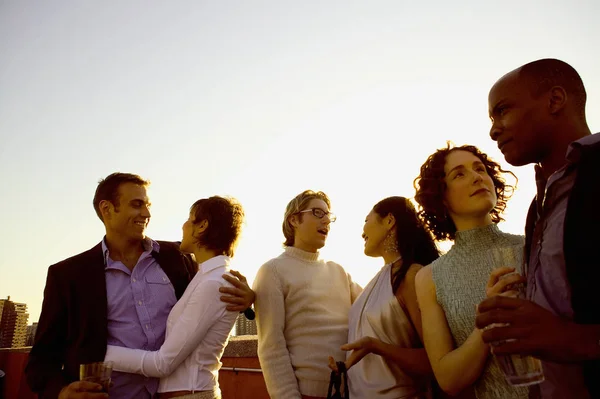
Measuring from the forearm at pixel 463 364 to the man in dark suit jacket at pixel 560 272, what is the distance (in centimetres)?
37

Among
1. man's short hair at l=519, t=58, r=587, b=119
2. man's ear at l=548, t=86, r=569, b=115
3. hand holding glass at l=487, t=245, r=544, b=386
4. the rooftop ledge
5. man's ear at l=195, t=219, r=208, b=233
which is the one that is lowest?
the rooftop ledge

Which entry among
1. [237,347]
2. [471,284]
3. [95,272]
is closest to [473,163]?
[471,284]

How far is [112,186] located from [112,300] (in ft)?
3.18

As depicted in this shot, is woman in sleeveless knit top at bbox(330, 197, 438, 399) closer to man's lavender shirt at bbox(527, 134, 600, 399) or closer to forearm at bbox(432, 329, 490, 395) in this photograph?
forearm at bbox(432, 329, 490, 395)

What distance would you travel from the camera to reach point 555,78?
169 centimetres

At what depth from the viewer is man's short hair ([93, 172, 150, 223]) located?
11.5ft

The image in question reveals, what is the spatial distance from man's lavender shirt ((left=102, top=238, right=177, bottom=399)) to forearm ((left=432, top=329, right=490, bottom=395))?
182cm

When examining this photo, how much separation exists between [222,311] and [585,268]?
2.16 meters

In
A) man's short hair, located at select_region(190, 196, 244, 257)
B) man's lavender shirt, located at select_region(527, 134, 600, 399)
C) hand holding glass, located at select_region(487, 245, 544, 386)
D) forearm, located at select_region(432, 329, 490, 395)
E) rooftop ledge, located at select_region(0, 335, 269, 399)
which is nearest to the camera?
man's lavender shirt, located at select_region(527, 134, 600, 399)

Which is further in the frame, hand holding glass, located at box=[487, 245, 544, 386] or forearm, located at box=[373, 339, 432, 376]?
forearm, located at box=[373, 339, 432, 376]

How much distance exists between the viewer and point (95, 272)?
10.1 feet

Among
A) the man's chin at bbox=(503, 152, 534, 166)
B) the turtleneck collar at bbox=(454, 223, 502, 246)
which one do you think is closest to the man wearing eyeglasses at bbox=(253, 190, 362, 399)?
the turtleneck collar at bbox=(454, 223, 502, 246)

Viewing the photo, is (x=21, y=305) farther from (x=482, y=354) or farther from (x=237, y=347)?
(x=482, y=354)

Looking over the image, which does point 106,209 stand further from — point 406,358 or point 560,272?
point 560,272
